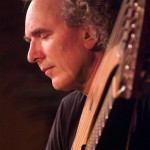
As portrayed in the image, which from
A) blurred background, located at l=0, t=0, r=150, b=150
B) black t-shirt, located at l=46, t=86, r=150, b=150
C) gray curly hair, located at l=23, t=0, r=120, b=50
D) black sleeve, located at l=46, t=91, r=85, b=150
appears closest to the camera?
black t-shirt, located at l=46, t=86, r=150, b=150

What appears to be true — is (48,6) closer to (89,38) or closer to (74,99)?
(89,38)

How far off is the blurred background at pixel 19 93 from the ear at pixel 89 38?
710mm

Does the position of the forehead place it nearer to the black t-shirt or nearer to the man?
the man

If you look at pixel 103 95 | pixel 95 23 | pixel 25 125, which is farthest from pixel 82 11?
pixel 25 125

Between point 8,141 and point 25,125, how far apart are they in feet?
0.39

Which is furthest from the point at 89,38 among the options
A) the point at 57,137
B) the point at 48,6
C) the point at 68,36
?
the point at 57,137

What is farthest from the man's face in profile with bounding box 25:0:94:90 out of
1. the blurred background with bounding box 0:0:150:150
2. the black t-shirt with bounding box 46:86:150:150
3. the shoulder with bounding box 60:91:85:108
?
the blurred background with bounding box 0:0:150:150

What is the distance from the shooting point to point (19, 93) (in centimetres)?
→ 180

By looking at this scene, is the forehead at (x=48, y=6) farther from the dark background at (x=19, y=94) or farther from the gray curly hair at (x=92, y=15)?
the dark background at (x=19, y=94)

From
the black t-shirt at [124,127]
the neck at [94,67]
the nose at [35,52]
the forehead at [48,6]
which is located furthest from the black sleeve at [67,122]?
the black t-shirt at [124,127]

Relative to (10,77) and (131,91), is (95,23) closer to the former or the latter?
(131,91)

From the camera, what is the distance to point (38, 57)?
3.82 ft

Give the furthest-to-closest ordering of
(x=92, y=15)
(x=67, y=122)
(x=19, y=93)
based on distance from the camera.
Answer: (x=19, y=93) → (x=67, y=122) → (x=92, y=15)

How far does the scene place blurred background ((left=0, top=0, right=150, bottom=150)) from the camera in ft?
5.80
